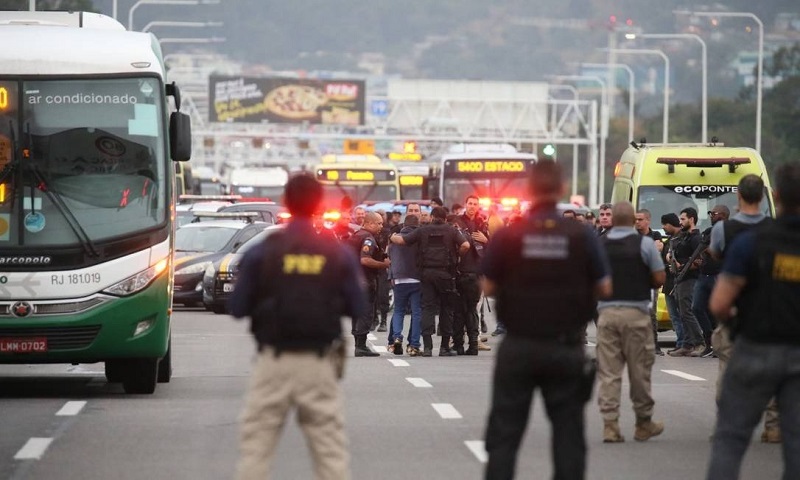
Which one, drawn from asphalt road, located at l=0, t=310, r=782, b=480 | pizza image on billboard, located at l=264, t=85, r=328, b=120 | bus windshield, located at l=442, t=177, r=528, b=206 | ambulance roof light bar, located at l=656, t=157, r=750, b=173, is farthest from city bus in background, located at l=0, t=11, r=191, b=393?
pizza image on billboard, located at l=264, t=85, r=328, b=120

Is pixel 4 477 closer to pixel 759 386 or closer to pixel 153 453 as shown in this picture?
pixel 153 453

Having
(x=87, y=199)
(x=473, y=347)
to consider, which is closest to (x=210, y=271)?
(x=473, y=347)

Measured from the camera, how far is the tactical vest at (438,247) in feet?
71.9

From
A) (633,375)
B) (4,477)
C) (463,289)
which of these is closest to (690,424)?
(633,375)

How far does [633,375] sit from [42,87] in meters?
5.83

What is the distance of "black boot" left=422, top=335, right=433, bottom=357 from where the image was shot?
2220 cm

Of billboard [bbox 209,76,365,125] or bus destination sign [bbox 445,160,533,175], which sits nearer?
bus destination sign [bbox 445,160,533,175]

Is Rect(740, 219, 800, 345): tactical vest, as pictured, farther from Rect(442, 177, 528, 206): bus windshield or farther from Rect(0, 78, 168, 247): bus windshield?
Rect(442, 177, 528, 206): bus windshield

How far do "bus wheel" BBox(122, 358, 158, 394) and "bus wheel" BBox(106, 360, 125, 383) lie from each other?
0.05 metres

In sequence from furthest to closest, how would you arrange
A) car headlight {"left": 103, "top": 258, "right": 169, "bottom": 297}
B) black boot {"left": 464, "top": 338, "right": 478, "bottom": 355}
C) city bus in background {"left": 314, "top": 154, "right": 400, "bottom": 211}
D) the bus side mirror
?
city bus in background {"left": 314, "top": 154, "right": 400, "bottom": 211} → black boot {"left": 464, "top": 338, "right": 478, "bottom": 355} → the bus side mirror → car headlight {"left": 103, "top": 258, "right": 169, "bottom": 297}

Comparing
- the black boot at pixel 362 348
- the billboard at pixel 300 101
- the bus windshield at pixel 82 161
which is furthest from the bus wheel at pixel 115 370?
the billboard at pixel 300 101

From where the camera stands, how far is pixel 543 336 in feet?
29.5

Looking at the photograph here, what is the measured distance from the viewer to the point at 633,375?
13352mm

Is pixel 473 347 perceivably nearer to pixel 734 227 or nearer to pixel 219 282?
pixel 219 282
